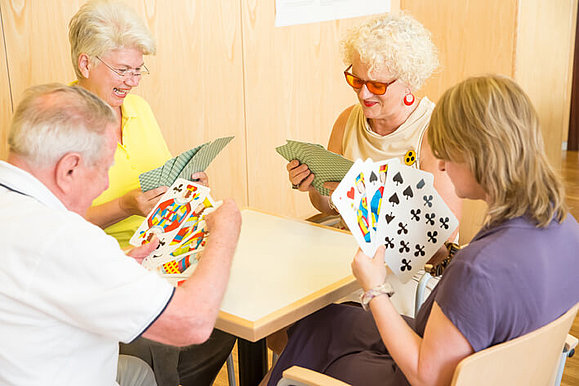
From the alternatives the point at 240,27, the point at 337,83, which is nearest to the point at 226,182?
the point at 240,27

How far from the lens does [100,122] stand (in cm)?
138

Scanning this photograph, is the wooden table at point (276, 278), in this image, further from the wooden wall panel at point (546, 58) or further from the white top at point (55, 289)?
the wooden wall panel at point (546, 58)

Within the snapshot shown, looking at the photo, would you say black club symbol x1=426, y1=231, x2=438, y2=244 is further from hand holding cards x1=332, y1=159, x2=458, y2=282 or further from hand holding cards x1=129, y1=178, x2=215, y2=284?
hand holding cards x1=129, y1=178, x2=215, y2=284

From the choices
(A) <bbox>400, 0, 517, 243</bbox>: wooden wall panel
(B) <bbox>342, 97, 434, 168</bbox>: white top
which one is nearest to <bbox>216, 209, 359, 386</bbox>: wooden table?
(B) <bbox>342, 97, 434, 168</bbox>: white top

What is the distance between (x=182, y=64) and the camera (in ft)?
11.3

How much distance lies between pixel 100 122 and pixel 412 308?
1.39 meters

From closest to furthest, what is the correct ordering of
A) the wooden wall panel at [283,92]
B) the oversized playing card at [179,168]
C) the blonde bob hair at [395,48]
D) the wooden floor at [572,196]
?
the oversized playing card at [179,168], the blonde bob hair at [395,48], the wooden floor at [572,196], the wooden wall panel at [283,92]

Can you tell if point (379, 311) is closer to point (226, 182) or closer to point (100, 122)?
point (100, 122)

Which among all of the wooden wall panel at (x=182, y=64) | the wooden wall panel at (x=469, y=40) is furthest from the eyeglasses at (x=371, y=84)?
the wooden wall panel at (x=469, y=40)

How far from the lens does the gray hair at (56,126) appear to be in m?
1.30

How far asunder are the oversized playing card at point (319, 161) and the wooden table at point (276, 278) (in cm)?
17

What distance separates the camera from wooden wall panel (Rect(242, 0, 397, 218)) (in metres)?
3.90

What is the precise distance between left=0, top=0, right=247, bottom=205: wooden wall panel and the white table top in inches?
51.2

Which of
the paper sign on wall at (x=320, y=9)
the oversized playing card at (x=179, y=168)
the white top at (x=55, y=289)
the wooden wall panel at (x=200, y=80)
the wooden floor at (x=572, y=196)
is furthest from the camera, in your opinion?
the paper sign on wall at (x=320, y=9)
